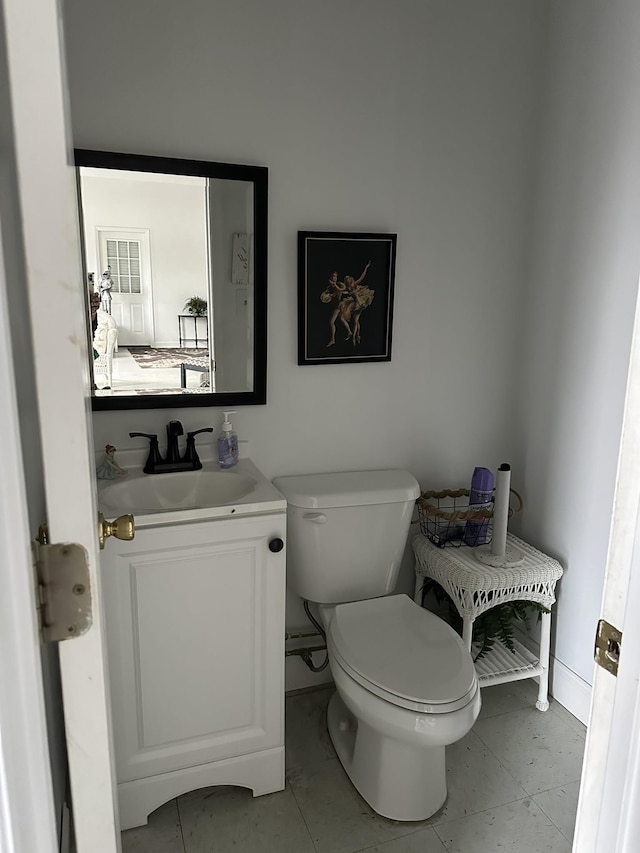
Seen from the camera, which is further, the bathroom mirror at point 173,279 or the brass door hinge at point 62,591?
A: the bathroom mirror at point 173,279

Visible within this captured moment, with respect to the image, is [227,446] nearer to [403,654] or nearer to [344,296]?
[344,296]

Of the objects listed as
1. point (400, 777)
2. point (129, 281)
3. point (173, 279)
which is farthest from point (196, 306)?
point (400, 777)

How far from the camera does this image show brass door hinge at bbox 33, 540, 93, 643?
0.68 meters

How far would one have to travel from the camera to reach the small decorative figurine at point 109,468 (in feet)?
6.06

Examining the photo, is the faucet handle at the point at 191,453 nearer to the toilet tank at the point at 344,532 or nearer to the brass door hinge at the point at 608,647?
the toilet tank at the point at 344,532

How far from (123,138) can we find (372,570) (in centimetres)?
148

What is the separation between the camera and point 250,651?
179cm

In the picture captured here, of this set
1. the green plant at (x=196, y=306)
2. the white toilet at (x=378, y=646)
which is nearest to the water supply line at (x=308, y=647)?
the white toilet at (x=378, y=646)

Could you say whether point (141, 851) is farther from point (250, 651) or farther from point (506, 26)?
point (506, 26)

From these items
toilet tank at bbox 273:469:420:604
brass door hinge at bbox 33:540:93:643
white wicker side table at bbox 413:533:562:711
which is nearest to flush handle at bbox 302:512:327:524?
toilet tank at bbox 273:469:420:604

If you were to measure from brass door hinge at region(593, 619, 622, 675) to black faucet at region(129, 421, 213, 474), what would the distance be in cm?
133

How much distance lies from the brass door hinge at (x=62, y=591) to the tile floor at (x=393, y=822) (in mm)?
1360

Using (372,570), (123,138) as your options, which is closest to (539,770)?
(372,570)

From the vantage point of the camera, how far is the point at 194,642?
1728 millimetres
